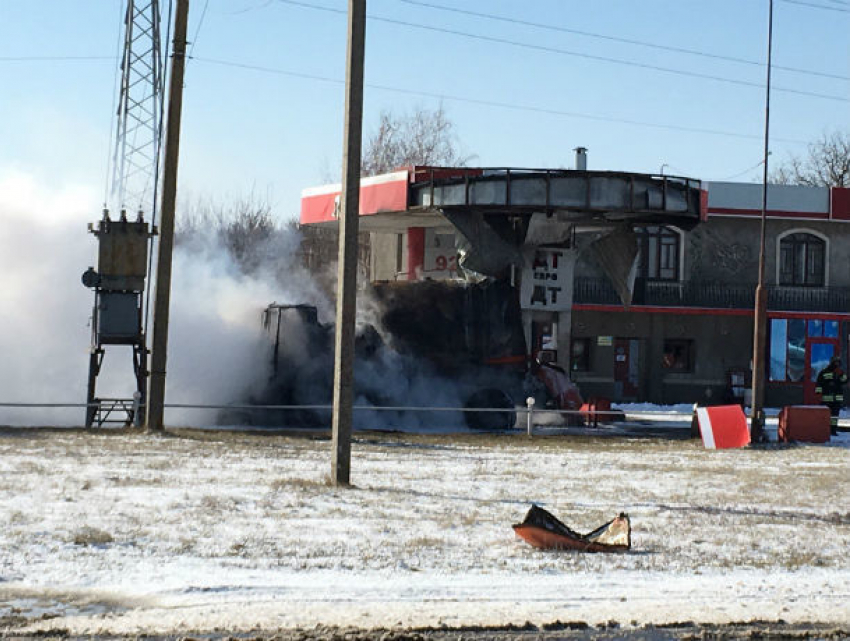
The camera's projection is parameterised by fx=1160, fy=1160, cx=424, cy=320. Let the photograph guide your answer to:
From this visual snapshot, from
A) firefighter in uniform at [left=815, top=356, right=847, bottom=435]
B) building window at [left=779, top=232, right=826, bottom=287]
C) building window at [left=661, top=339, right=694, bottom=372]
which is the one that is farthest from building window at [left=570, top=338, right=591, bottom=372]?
firefighter in uniform at [left=815, top=356, right=847, bottom=435]

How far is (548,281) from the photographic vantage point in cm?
3478

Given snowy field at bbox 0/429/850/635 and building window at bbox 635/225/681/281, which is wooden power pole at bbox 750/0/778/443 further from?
building window at bbox 635/225/681/281

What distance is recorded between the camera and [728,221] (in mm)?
46812

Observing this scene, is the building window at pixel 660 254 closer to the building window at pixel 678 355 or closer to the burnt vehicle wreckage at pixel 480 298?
the building window at pixel 678 355

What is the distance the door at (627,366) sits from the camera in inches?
1842

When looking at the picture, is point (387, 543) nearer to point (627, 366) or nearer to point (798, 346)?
point (627, 366)

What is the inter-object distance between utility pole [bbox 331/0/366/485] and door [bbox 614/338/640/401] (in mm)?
33448

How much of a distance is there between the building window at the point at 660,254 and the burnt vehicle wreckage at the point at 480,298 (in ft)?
39.4

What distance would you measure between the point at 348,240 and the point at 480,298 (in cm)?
1814

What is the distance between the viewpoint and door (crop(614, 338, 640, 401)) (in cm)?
4678

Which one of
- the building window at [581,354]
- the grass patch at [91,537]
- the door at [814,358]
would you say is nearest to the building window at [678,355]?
the building window at [581,354]

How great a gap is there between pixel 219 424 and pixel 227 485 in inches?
496

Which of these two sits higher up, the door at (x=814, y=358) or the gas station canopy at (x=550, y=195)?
the gas station canopy at (x=550, y=195)

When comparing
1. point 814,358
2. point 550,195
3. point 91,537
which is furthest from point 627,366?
point 91,537
